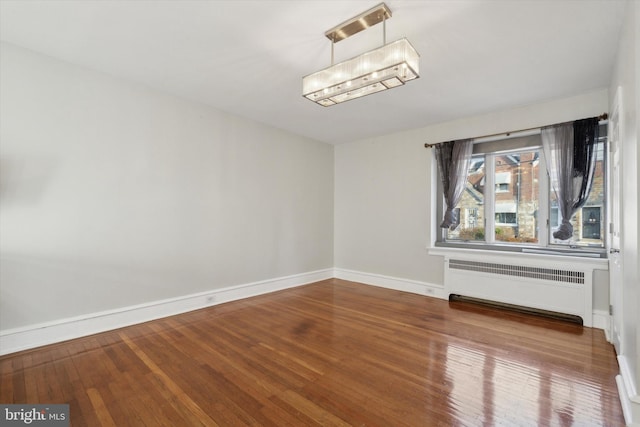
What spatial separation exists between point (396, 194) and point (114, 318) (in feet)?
14.2

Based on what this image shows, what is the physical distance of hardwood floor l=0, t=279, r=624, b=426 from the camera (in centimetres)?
181

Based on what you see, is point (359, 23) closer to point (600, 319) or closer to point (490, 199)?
point (490, 199)

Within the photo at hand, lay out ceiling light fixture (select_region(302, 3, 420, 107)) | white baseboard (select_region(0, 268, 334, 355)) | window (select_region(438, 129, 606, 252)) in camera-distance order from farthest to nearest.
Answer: window (select_region(438, 129, 606, 252)), white baseboard (select_region(0, 268, 334, 355)), ceiling light fixture (select_region(302, 3, 420, 107))

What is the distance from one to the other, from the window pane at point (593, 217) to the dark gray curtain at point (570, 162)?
0.13 m

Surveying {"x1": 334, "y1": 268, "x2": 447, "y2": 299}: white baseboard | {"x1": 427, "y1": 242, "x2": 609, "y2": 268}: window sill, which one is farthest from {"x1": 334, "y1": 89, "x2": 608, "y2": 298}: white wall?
{"x1": 427, "y1": 242, "x2": 609, "y2": 268}: window sill

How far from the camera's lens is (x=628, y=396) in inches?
69.7

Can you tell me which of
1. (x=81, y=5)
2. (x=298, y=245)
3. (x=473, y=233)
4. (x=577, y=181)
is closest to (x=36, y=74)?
(x=81, y=5)

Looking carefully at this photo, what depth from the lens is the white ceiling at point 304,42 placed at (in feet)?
6.99

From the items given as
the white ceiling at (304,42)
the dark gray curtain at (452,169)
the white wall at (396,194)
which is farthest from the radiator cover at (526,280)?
the white ceiling at (304,42)

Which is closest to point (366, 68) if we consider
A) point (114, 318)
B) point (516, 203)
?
point (516, 203)

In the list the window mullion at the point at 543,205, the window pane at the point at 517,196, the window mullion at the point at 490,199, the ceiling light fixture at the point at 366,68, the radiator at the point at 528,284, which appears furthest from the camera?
the window mullion at the point at 490,199

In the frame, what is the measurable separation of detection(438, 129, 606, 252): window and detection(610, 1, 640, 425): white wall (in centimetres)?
161

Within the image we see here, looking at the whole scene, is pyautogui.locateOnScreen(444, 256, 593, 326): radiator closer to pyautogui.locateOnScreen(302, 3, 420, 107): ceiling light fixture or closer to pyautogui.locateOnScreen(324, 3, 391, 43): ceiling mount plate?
pyautogui.locateOnScreen(302, 3, 420, 107): ceiling light fixture

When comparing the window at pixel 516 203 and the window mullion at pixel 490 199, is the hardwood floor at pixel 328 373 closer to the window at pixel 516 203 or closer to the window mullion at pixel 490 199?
the window at pixel 516 203
